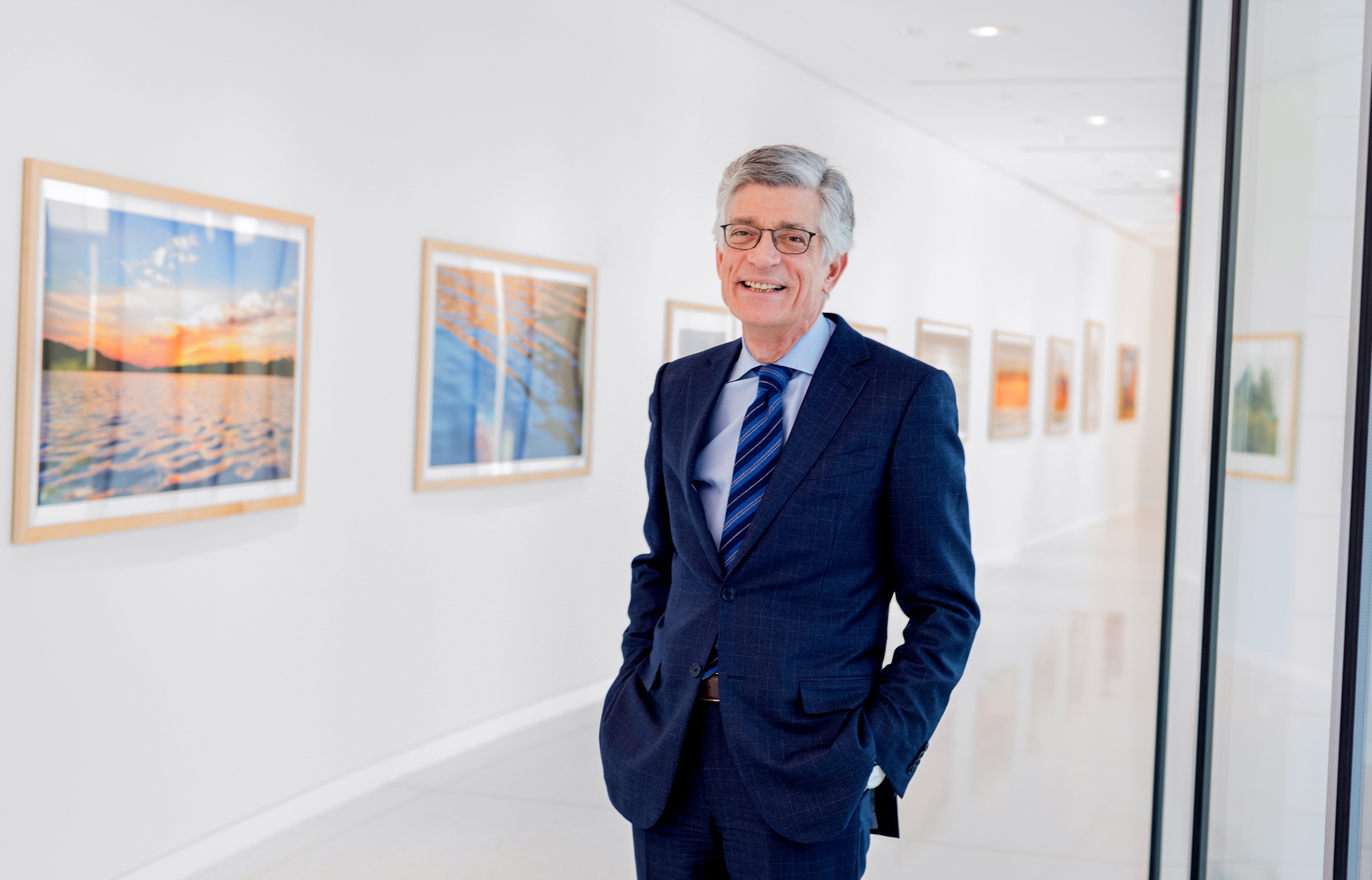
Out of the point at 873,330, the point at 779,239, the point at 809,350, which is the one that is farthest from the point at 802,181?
the point at 873,330

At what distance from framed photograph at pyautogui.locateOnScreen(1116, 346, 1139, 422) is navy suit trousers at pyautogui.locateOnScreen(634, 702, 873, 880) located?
18055mm

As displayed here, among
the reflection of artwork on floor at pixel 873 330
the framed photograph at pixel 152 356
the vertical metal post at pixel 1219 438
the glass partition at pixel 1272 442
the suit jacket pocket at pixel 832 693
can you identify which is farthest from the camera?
the reflection of artwork on floor at pixel 873 330

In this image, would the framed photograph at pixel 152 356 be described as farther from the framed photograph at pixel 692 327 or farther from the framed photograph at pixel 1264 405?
the framed photograph at pixel 1264 405

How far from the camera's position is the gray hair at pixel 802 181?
2078mm

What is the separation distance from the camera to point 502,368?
5.94 meters

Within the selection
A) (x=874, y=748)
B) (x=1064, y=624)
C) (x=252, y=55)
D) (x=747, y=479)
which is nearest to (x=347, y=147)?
(x=252, y=55)

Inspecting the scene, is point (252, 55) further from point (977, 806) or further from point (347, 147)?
point (977, 806)

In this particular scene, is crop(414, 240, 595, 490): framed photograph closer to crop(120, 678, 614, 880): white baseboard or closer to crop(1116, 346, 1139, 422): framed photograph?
crop(120, 678, 614, 880): white baseboard

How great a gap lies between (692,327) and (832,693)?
563cm

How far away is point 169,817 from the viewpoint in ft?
13.8

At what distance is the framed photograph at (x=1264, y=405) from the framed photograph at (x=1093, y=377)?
14.0m

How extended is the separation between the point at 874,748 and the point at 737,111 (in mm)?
6463

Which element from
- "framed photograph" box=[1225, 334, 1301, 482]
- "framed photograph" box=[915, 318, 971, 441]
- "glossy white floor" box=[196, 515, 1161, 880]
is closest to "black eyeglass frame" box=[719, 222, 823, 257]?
"framed photograph" box=[1225, 334, 1301, 482]

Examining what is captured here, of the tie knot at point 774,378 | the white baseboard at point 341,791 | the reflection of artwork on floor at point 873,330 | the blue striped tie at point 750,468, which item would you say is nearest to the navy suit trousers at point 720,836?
the blue striped tie at point 750,468
